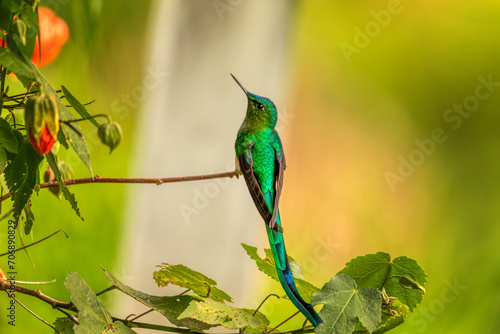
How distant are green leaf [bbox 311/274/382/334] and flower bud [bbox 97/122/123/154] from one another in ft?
0.39

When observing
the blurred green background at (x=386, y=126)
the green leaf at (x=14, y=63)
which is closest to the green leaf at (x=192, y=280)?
the green leaf at (x=14, y=63)

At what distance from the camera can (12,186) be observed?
236 millimetres

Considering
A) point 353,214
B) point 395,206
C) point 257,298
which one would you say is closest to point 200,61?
point 257,298

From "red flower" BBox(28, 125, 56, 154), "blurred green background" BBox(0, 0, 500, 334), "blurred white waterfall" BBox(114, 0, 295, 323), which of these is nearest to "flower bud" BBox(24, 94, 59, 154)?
"red flower" BBox(28, 125, 56, 154)

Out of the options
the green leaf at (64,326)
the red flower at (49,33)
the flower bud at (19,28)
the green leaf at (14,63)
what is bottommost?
the green leaf at (64,326)

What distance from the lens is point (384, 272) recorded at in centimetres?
27

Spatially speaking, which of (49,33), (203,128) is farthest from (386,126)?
(49,33)

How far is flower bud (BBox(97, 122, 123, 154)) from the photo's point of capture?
256mm

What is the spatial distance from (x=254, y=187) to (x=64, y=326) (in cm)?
11

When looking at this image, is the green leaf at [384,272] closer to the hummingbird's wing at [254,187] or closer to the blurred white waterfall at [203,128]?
the hummingbird's wing at [254,187]

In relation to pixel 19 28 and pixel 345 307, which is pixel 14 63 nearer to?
pixel 19 28

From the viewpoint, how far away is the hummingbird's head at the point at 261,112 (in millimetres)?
323

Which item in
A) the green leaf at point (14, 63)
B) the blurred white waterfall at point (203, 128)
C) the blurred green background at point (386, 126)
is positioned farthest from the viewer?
the blurred green background at point (386, 126)

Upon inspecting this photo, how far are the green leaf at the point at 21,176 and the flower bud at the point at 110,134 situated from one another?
0.10 ft
